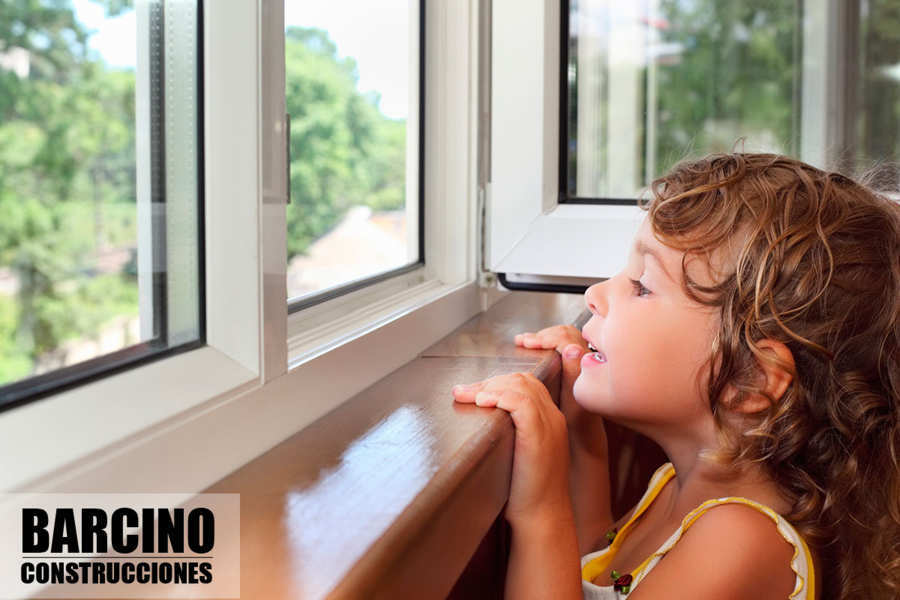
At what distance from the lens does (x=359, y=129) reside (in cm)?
156

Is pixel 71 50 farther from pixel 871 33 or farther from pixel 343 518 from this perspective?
pixel 871 33

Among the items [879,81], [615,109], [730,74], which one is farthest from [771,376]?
[730,74]

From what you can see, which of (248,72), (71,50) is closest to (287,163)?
(248,72)

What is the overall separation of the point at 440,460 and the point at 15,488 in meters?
0.27

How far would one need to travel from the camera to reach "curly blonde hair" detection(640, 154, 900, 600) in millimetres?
845

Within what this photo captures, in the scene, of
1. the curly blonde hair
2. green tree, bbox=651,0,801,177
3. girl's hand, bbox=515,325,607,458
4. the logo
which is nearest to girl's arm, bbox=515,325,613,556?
girl's hand, bbox=515,325,607,458

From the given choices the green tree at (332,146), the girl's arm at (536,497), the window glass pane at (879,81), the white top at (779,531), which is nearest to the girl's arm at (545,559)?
the girl's arm at (536,497)

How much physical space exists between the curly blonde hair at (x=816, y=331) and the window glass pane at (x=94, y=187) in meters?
0.49

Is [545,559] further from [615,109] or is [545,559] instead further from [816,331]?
[615,109]

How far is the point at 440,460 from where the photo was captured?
62cm

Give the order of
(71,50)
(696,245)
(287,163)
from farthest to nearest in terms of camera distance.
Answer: (696,245) → (287,163) → (71,50)

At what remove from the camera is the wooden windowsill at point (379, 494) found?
46 centimetres

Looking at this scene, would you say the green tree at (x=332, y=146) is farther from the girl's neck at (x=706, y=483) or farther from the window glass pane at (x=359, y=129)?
the girl's neck at (x=706, y=483)

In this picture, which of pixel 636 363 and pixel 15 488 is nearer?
pixel 15 488
